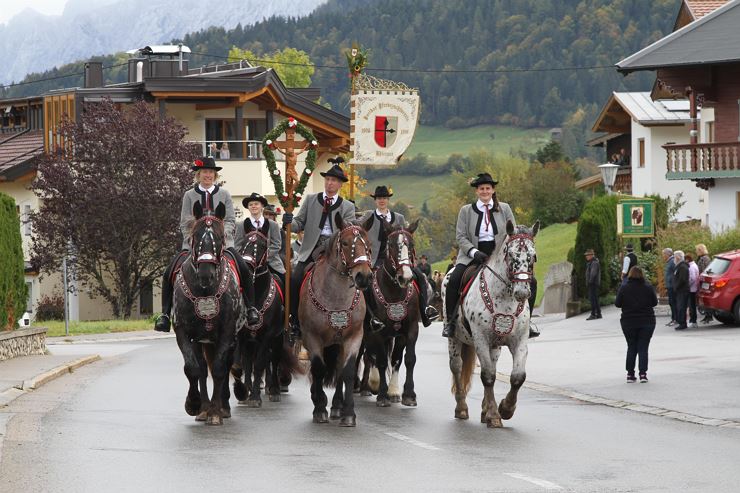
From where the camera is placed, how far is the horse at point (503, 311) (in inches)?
593

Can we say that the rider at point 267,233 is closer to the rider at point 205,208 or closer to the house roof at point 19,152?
the rider at point 205,208

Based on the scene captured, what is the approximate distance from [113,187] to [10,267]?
24079mm

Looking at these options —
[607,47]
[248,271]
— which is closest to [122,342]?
[248,271]

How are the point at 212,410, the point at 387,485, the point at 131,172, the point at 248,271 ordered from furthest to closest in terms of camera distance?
the point at 131,172
the point at 248,271
the point at 212,410
the point at 387,485

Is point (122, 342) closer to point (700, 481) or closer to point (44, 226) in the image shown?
point (44, 226)

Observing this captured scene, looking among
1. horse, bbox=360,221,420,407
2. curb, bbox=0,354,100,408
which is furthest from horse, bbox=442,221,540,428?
curb, bbox=0,354,100,408

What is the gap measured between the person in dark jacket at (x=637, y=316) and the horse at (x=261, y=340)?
5.72 metres

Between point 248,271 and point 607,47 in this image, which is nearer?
point 248,271

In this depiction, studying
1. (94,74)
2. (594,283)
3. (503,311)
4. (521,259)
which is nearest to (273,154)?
(503,311)

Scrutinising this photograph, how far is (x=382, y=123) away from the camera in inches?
1117

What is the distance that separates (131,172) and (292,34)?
136 metres

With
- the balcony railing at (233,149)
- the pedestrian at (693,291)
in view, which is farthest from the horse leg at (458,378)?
the balcony railing at (233,149)

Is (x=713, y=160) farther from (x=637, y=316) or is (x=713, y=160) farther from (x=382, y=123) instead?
(x=637, y=316)

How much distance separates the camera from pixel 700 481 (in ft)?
37.6
